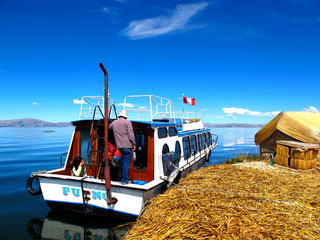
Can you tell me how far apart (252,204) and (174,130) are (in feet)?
16.7

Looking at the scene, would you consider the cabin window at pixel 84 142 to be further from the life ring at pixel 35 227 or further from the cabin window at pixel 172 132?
the cabin window at pixel 172 132

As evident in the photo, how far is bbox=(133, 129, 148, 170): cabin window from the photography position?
26.5 ft

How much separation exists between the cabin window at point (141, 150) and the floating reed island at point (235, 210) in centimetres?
160

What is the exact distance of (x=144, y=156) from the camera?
8.11 metres

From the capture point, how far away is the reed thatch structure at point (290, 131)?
11.6m

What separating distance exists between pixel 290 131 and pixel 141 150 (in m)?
9.16

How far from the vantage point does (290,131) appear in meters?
12.0

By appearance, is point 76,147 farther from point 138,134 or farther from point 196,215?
point 196,215

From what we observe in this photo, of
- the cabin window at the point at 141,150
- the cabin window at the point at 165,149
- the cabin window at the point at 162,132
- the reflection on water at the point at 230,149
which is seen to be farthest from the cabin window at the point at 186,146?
Answer: the reflection on water at the point at 230,149

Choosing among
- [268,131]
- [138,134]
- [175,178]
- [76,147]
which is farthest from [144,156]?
[268,131]

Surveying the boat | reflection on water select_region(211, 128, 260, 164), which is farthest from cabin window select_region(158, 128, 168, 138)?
reflection on water select_region(211, 128, 260, 164)

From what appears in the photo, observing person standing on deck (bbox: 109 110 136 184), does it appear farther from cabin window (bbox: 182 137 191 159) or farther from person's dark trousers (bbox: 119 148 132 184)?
cabin window (bbox: 182 137 191 159)

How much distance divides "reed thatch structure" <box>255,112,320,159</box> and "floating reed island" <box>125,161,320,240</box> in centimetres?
417

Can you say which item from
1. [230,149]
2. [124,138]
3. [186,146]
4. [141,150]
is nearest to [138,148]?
[141,150]
